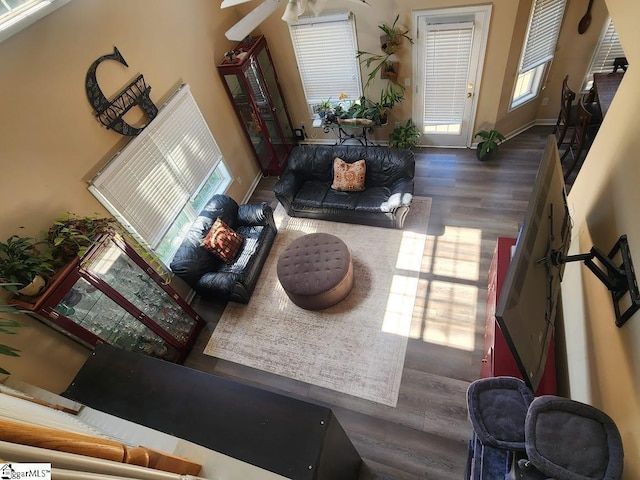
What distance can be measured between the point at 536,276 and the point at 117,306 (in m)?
3.47

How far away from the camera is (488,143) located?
17.0ft

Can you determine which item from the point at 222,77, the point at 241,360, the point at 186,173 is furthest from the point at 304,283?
the point at 222,77

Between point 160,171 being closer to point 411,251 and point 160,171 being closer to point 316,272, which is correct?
point 316,272

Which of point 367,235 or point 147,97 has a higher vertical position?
point 147,97

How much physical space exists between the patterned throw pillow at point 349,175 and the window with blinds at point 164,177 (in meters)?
1.73

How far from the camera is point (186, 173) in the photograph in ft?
14.8

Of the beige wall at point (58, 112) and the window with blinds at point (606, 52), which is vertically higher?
the beige wall at point (58, 112)

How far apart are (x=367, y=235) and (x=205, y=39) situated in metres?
3.40

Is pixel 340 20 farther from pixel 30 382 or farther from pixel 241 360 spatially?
pixel 30 382

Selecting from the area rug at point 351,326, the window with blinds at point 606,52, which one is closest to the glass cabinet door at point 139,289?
the area rug at point 351,326

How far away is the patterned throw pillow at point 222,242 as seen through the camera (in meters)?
4.47

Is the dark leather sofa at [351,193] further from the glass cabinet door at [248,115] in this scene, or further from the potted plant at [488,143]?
the potted plant at [488,143]

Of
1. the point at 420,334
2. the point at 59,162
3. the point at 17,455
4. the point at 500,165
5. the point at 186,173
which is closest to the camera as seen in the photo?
the point at 17,455

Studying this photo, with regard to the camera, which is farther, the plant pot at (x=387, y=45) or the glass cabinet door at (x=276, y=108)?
the glass cabinet door at (x=276, y=108)
